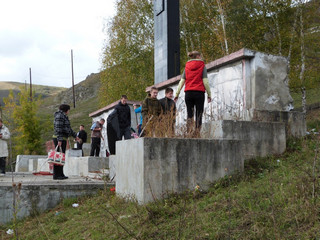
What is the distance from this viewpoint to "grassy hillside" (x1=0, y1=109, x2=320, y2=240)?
3309 millimetres

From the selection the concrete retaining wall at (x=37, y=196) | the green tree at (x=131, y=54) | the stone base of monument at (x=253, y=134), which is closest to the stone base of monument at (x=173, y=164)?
the stone base of monument at (x=253, y=134)

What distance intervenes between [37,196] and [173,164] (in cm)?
281

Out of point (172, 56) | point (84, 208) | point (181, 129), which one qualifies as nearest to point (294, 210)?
point (181, 129)

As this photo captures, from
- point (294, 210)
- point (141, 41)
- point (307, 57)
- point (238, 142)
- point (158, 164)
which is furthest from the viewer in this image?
point (141, 41)

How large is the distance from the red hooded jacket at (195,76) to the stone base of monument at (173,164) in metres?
1.46

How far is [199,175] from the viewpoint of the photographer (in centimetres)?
513

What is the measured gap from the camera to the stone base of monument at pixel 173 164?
15.8 ft

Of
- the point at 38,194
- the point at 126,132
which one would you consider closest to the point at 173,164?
the point at 38,194

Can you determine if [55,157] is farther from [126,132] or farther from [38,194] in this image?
[126,132]

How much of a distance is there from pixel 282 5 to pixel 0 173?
1536 centimetres

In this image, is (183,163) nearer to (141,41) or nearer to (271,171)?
(271,171)

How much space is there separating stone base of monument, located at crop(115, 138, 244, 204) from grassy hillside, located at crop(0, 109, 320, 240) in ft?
0.49

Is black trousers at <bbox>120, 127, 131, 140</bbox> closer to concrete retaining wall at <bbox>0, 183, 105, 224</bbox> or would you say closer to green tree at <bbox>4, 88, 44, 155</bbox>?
concrete retaining wall at <bbox>0, 183, 105, 224</bbox>

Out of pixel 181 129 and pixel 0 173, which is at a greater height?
pixel 181 129
